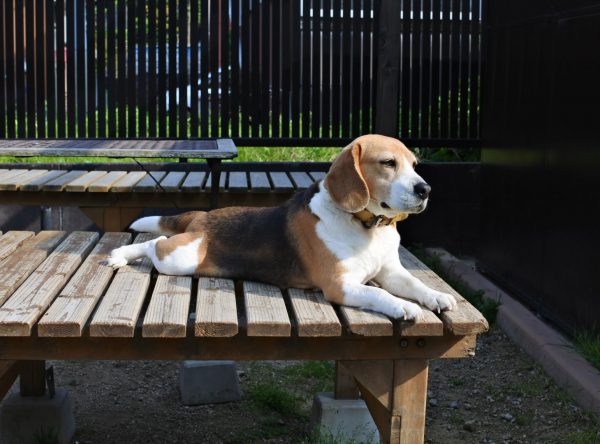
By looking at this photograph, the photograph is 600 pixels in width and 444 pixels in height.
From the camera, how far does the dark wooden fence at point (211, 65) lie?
28.3 ft

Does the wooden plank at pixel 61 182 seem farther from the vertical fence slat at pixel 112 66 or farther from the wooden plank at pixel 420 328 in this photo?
the wooden plank at pixel 420 328

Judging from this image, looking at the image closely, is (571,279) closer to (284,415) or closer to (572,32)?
(572,32)

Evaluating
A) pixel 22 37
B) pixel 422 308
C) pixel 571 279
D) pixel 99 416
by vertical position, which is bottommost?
pixel 99 416

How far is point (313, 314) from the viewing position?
144 inches

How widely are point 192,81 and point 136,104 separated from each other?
525mm

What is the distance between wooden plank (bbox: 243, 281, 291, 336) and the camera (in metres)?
3.50

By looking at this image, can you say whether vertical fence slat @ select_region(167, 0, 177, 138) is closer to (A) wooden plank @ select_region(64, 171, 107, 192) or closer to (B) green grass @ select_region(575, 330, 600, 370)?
(A) wooden plank @ select_region(64, 171, 107, 192)

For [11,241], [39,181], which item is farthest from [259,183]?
[11,241]

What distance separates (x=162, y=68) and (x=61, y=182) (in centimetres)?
248

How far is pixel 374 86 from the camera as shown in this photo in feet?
29.1

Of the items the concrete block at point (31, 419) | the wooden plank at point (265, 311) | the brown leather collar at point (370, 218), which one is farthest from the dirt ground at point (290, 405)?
the brown leather collar at point (370, 218)

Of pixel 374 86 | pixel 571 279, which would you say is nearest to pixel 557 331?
pixel 571 279

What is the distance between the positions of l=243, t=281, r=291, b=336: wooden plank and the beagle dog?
4.5 inches

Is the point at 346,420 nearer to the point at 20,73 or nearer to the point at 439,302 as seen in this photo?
the point at 439,302
